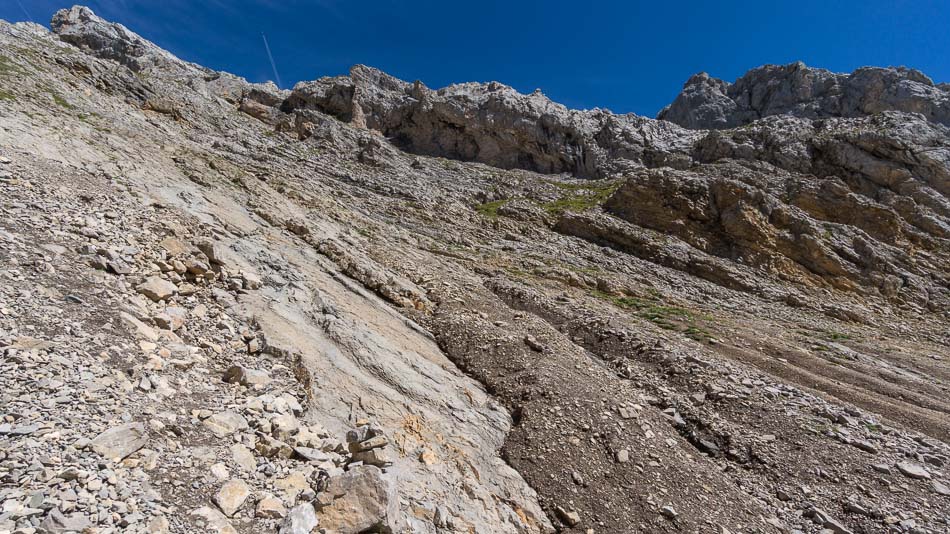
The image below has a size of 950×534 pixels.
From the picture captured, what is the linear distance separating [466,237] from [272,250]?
23504mm

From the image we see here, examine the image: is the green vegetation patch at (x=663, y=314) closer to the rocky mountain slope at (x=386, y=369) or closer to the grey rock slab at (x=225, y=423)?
the rocky mountain slope at (x=386, y=369)

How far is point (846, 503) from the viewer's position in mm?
9914

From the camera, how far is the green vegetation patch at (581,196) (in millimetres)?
57969

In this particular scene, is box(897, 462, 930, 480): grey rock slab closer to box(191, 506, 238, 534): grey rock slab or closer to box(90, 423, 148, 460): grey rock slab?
box(191, 506, 238, 534): grey rock slab

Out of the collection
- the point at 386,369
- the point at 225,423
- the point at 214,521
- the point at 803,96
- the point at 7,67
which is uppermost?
the point at 803,96

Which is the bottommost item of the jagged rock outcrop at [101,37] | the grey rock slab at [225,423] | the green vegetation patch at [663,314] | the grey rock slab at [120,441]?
the grey rock slab at [225,423]

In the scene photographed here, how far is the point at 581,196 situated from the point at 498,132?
2912cm

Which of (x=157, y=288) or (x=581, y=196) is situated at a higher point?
(x=581, y=196)

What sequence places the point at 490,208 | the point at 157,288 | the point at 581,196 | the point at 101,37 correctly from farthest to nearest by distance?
the point at 101,37 < the point at 581,196 < the point at 490,208 < the point at 157,288

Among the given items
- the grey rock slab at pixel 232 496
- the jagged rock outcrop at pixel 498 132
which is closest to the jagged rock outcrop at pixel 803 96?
the jagged rock outcrop at pixel 498 132

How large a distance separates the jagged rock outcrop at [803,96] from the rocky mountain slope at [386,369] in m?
70.2

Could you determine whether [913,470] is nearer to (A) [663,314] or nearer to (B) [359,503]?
(A) [663,314]

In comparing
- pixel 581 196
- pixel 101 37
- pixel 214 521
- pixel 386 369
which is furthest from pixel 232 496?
pixel 101 37

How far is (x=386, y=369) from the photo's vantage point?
11.4 metres
